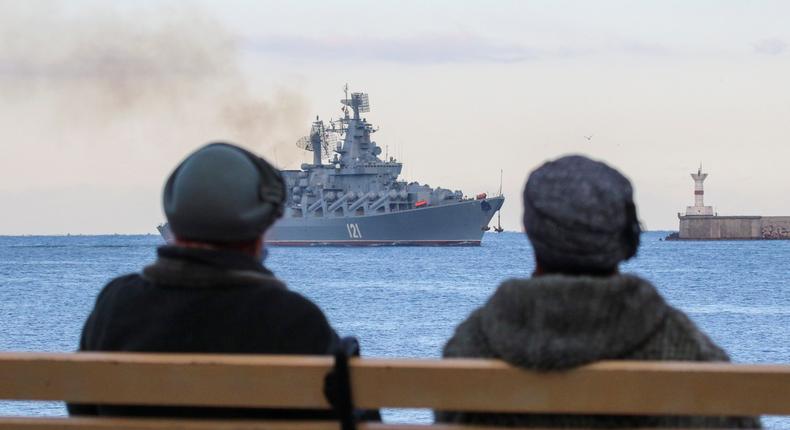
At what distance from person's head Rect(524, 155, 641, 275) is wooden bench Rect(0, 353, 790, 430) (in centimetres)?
23

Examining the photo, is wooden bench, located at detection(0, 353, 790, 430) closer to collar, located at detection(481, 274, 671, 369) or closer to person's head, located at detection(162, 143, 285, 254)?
collar, located at detection(481, 274, 671, 369)

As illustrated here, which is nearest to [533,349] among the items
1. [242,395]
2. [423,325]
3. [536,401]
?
[536,401]

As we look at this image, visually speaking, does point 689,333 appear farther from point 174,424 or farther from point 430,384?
point 174,424

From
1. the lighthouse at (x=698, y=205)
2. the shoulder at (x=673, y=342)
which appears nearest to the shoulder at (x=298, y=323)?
the shoulder at (x=673, y=342)

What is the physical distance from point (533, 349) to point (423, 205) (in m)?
78.2

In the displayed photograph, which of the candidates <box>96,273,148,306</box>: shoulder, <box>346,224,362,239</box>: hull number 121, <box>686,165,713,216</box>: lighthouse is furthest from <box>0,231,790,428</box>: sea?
<box>686,165,713,216</box>: lighthouse

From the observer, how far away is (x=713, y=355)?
227 cm

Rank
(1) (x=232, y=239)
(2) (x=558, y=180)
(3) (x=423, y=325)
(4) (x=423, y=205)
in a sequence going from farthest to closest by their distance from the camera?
(4) (x=423, y=205), (3) (x=423, y=325), (1) (x=232, y=239), (2) (x=558, y=180)

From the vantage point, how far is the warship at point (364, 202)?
8081cm

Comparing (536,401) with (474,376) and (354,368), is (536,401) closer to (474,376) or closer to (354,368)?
(474,376)

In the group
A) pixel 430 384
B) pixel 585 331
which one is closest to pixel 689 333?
pixel 585 331

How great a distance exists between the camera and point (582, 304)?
84.9 inches

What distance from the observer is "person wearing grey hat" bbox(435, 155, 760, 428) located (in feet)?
7.07

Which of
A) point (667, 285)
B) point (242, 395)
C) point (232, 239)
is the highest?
point (232, 239)
